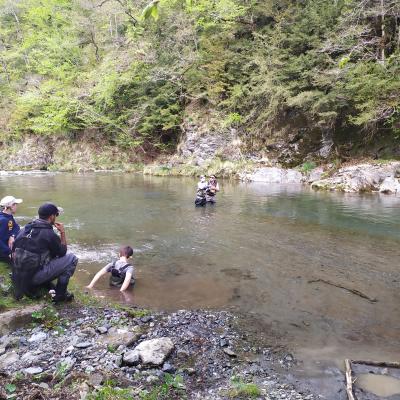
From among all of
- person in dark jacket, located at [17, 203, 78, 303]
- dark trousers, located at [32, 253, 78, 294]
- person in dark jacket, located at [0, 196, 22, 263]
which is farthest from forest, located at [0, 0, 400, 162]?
dark trousers, located at [32, 253, 78, 294]

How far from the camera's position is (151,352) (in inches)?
158

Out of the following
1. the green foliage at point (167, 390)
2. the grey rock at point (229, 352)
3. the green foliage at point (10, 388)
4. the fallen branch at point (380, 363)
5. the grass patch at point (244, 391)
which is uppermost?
the green foliage at point (10, 388)

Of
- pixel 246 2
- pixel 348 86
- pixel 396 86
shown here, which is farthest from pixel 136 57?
pixel 396 86

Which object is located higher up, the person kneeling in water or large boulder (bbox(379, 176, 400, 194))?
large boulder (bbox(379, 176, 400, 194))

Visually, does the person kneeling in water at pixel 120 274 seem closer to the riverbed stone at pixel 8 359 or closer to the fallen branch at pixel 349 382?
the riverbed stone at pixel 8 359

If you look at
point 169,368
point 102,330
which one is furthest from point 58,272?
point 169,368

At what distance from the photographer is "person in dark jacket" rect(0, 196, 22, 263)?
20.5ft

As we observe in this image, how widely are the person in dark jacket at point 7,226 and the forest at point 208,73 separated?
9.70m

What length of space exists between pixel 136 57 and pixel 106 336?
32019 millimetres

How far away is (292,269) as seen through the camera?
25.3ft

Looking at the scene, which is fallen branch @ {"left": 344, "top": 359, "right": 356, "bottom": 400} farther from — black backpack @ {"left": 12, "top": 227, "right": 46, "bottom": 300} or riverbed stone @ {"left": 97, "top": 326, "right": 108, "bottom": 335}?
black backpack @ {"left": 12, "top": 227, "right": 46, "bottom": 300}

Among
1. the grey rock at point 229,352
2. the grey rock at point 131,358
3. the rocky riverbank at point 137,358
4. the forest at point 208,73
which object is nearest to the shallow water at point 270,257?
the rocky riverbank at point 137,358

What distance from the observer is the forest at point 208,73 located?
2030 centimetres

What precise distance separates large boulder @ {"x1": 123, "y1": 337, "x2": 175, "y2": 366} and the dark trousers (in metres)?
1.92
